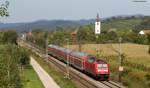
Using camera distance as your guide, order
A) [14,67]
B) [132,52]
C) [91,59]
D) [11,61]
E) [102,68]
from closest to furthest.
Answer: [14,67], [11,61], [102,68], [91,59], [132,52]

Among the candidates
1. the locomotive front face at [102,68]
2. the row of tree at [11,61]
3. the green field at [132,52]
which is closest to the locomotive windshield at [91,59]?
the locomotive front face at [102,68]

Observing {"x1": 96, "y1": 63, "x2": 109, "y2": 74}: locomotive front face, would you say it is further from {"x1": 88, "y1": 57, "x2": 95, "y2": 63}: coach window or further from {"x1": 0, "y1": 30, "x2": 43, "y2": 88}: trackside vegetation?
{"x1": 0, "y1": 30, "x2": 43, "y2": 88}: trackside vegetation

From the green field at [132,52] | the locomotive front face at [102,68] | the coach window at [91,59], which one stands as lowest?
the green field at [132,52]

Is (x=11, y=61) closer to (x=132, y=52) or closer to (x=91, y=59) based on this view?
(x=91, y=59)

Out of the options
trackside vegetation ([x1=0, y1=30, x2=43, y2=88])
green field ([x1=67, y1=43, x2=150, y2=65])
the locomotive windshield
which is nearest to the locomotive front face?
the locomotive windshield

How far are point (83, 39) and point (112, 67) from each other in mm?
96717

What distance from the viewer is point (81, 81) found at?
61.8 metres

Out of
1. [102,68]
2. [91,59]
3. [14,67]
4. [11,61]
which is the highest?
[11,61]

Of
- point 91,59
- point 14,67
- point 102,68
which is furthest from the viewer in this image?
point 91,59

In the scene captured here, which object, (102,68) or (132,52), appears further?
(132,52)

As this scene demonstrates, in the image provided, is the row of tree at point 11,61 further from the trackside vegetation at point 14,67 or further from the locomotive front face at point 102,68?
the locomotive front face at point 102,68

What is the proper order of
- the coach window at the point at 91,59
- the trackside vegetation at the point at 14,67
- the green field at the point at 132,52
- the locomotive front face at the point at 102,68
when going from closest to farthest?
the trackside vegetation at the point at 14,67
the locomotive front face at the point at 102,68
the coach window at the point at 91,59
the green field at the point at 132,52

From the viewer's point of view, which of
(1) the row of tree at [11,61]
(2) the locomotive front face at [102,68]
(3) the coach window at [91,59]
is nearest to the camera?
(1) the row of tree at [11,61]

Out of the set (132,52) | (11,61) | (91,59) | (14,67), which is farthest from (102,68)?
(132,52)
